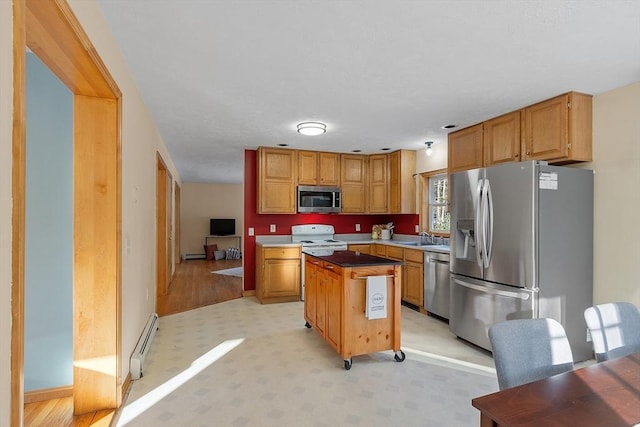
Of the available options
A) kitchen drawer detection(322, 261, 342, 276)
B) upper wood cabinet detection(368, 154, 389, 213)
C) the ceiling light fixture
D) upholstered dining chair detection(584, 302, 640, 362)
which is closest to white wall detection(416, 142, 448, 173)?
the ceiling light fixture

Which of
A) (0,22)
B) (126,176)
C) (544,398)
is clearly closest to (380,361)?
(544,398)

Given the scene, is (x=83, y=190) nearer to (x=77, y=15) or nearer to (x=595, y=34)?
(x=77, y=15)

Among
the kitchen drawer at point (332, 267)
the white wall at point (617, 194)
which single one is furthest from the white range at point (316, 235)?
the white wall at point (617, 194)

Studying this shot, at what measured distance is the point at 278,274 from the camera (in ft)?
16.1

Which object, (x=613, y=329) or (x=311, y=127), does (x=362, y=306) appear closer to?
(x=613, y=329)

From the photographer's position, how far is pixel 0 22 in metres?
0.88

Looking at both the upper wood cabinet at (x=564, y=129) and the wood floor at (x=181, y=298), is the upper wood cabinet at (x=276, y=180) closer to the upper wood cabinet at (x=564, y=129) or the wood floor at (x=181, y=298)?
the wood floor at (x=181, y=298)

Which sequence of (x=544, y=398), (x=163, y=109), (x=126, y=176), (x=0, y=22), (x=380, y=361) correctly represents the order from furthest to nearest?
1. (x=163, y=109)
2. (x=380, y=361)
3. (x=126, y=176)
4. (x=544, y=398)
5. (x=0, y=22)

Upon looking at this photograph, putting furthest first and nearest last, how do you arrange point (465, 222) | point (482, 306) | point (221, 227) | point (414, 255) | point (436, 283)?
point (221, 227), point (414, 255), point (436, 283), point (465, 222), point (482, 306)

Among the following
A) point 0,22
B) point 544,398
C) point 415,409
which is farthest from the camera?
point 415,409

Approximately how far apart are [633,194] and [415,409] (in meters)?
2.42

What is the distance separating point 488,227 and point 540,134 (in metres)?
0.97

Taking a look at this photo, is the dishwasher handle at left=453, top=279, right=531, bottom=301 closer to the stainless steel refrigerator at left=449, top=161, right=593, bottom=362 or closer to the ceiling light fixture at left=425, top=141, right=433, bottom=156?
the stainless steel refrigerator at left=449, top=161, right=593, bottom=362

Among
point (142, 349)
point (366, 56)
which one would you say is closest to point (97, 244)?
point (142, 349)
